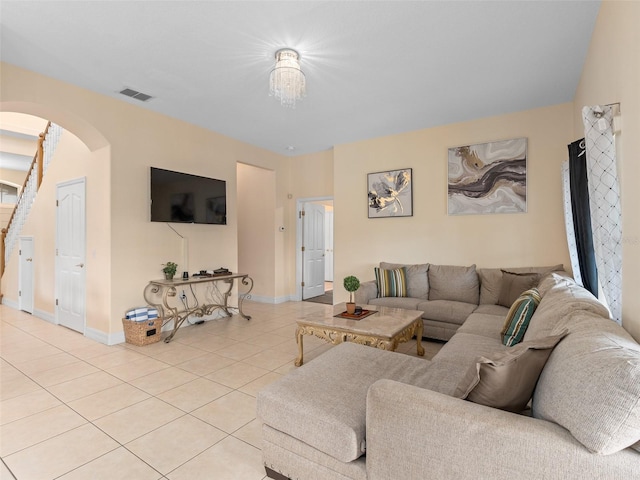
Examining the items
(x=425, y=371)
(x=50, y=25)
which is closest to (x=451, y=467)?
(x=425, y=371)

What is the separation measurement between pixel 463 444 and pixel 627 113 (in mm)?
1855

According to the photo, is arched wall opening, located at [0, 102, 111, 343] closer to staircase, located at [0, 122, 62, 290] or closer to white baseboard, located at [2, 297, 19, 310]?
staircase, located at [0, 122, 62, 290]

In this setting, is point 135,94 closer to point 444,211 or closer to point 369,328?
point 369,328

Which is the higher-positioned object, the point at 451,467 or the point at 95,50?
the point at 95,50

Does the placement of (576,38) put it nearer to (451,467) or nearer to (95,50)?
(451,467)

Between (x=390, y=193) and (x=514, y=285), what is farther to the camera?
(x=390, y=193)

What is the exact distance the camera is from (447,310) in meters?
3.68

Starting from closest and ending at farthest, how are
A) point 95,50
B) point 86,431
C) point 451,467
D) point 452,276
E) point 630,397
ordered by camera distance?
point 630,397 < point 451,467 < point 86,431 < point 95,50 < point 452,276

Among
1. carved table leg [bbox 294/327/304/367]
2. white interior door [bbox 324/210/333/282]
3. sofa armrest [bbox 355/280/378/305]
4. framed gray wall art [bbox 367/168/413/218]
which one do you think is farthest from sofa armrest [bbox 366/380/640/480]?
white interior door [bbox 324/210/333/282]

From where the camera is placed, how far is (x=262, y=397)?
163cm

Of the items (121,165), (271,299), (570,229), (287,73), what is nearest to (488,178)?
(570,229)

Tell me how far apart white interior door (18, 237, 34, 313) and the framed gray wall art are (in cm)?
562

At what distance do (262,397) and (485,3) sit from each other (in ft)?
9.44

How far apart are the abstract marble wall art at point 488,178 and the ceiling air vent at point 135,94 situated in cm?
395
